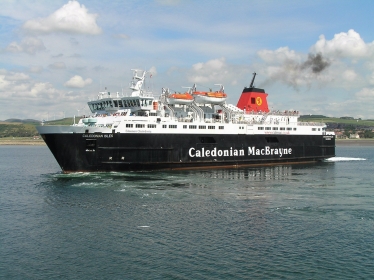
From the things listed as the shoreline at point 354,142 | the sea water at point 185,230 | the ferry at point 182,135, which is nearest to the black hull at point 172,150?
the ferry at point 182,135

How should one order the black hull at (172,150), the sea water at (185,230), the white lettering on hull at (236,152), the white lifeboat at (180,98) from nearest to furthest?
the sea water at (185,230) → the black hull at (172,150) → the white lettering on hull at (236,152) → the white lifeboat at (180,98)

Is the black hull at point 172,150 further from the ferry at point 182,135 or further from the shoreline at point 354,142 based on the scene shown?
the shoreline at point 354,142

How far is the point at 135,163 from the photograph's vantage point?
39.2 m

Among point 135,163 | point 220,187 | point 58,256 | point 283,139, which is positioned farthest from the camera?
point 283,139

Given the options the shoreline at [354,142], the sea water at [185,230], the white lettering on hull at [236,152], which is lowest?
the sea water at [185,230]

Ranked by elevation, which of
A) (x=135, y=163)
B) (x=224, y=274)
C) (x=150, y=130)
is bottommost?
(x=224, y=274)

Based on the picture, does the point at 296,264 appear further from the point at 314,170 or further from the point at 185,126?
the point at 314,170

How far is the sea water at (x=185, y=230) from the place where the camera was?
51.5ft

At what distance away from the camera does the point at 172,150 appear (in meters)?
41.7

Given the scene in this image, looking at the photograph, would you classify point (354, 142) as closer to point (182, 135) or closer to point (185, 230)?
point (182, 135)

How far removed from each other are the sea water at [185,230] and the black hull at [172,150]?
10.7 ft

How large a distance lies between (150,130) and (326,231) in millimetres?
23258

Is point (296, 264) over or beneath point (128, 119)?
beneath

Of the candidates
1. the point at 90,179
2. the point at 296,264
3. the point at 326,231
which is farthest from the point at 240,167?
the point at 296,264
